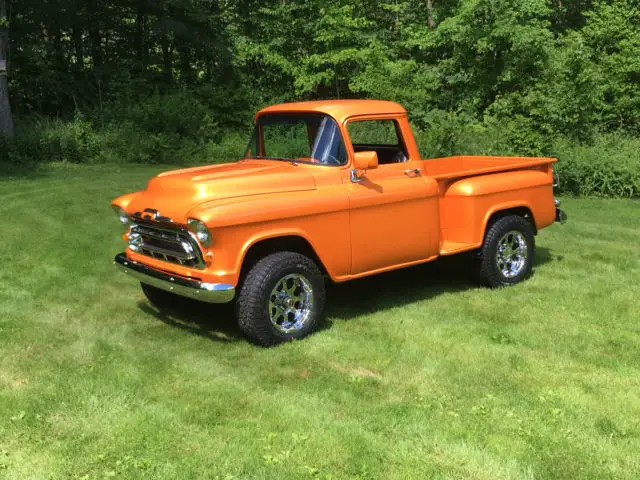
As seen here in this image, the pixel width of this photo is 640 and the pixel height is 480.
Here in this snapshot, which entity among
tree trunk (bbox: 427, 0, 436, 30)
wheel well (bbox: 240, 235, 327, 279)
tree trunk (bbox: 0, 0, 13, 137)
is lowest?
wheel well (bbox: 240, 235, 327, 279)

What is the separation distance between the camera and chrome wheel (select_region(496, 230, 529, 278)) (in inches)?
273

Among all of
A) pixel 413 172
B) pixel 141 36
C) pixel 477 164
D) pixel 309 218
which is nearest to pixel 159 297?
pixel 309 218

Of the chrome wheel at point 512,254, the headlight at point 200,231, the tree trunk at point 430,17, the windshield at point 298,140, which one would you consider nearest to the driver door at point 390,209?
the windshield at point 298,140

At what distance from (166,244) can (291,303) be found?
1.12 metres

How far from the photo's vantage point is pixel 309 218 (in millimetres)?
5367

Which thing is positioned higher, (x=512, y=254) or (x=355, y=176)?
(x=355, y=176)

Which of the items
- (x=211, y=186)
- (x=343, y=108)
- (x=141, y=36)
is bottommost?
→ (x=211, y=186)

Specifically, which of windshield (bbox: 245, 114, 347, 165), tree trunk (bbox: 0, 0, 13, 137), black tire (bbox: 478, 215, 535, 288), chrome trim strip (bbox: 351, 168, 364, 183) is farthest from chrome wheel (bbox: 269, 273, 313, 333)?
tree trunk (bbox: 0, 0, 13, 137)

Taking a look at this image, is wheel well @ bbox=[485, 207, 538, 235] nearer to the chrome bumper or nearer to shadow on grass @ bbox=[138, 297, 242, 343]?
shadow on grass @ bbox=[138, 297, 242, 343]

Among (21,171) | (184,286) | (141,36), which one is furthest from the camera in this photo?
(141,36)

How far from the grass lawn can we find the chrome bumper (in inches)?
19.2

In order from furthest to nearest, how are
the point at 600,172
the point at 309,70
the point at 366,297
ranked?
the point at 309,70 < the point at 600,172 < the point at 366,297

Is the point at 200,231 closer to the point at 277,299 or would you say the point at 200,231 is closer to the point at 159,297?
the point at 277,299

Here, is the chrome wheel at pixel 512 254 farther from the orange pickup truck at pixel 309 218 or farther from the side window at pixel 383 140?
the side window at pixel 383 140
